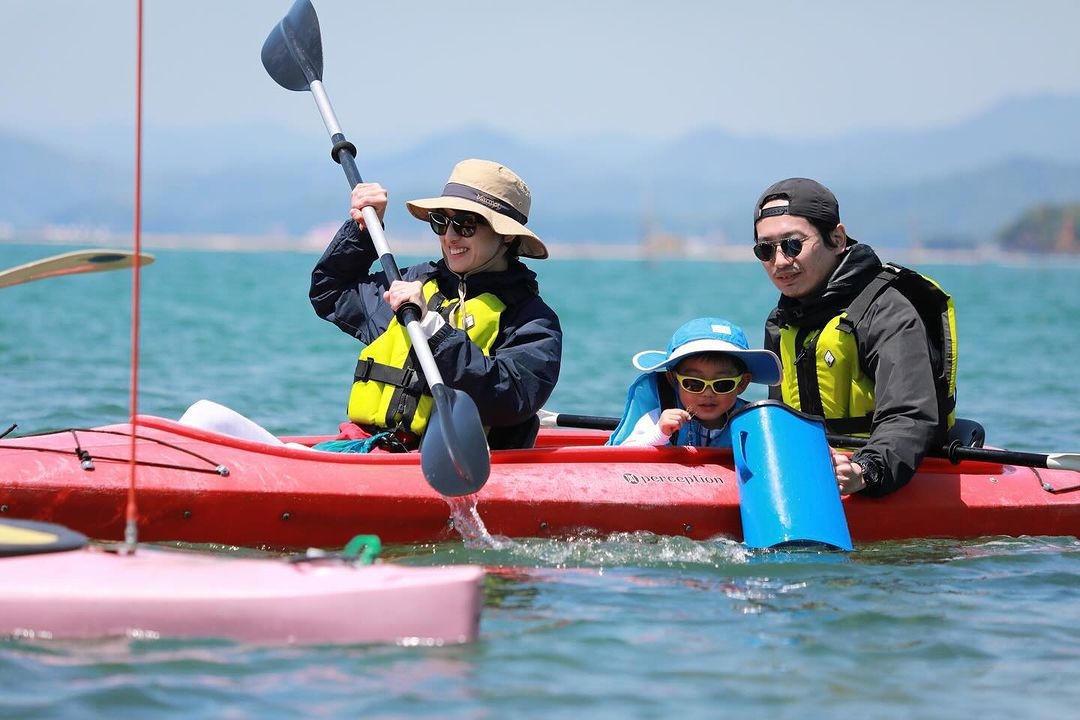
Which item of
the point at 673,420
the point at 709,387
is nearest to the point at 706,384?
the point at 709,387

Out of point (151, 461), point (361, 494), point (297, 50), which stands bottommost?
point (361, 494)

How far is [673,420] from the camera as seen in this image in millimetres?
5164

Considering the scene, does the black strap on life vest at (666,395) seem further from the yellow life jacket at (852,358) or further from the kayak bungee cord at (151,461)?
the kayak bungee cord at (151,461)

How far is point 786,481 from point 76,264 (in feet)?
8.26

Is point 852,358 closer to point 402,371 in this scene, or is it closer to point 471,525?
point 471,525

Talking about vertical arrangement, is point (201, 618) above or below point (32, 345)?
below

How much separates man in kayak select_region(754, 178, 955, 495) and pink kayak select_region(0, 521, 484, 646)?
6.27 ft

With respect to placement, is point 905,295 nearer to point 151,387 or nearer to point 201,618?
point 201,618

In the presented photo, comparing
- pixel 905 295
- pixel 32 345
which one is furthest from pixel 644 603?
pixel 32 345

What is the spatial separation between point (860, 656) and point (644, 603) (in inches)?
29.3

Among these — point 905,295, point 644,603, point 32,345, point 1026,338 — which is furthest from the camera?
point 1026,338

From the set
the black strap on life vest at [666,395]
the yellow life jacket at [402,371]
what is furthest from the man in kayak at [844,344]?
the yellow life jacket at [402,371]

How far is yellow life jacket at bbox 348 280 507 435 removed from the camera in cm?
515

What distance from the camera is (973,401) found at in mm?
12656
